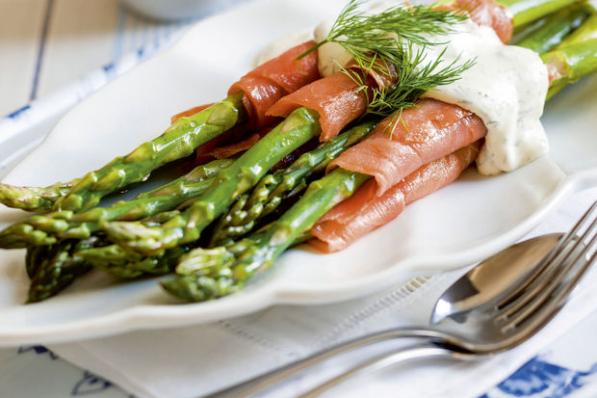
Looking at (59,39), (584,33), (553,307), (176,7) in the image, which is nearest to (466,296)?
(553,307)

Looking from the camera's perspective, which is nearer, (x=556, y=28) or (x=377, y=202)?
(x=377, y=202)

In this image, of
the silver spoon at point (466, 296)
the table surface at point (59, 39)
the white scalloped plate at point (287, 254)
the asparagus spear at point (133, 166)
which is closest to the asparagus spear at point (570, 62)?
the white scalloped plate at point (287, 254)

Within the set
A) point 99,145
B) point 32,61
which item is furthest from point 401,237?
point 32,61

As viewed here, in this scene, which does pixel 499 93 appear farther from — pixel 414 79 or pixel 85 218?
pixel 85 218

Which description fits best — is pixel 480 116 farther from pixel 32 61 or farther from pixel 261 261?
pixel 32 61

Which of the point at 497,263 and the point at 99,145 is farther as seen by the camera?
the point at 99,145

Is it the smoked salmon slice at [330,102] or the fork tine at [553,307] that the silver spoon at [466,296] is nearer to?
the fork tine at [553,307]
